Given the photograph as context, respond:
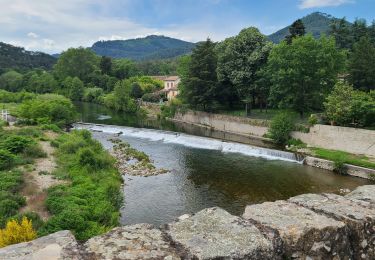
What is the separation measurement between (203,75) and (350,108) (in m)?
19.5

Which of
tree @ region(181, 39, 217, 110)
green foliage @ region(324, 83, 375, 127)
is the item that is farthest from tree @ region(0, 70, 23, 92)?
green foliage @ region(324, 83, 375, 127)

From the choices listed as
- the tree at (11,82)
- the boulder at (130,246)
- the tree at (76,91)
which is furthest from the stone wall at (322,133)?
the tree at (11,82)

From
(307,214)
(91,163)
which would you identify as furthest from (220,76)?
(307,214)

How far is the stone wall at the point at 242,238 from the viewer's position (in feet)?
10.8

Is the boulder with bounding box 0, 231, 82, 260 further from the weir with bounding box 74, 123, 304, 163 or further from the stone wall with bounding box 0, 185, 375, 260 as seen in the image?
the weir with bounding box 74, 123, 304, 163

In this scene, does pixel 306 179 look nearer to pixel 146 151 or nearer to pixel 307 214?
pixel 146 151

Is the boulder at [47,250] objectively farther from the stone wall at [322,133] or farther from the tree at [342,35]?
the tree at [342,35]

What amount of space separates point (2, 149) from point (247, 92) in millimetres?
27383

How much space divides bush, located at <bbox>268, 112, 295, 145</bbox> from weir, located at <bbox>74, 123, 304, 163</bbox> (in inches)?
181

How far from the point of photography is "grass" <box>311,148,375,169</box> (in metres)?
25.3

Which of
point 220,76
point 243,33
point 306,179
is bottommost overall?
point 306,179

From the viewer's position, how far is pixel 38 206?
603 inches

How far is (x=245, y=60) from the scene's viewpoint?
42312 millimetres

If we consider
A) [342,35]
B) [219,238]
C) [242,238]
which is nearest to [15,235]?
[219,238]
